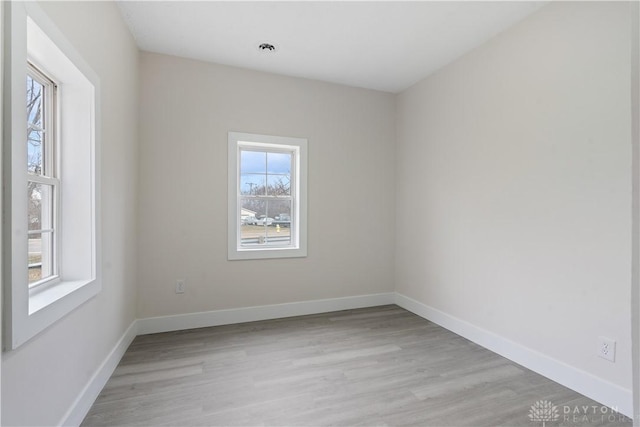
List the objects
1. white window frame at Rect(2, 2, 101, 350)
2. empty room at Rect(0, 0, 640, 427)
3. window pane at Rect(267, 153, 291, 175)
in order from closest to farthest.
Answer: white window frame at Rect(2, 2, 101, 350) < empty room at Rect(0, 0, 640, 427) < window pane at Rect(267, 153, 291, 175)

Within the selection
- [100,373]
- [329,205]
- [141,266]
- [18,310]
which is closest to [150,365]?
[100,373]

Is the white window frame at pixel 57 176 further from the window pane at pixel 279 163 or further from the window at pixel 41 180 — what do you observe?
the window pane at pixel 279 163

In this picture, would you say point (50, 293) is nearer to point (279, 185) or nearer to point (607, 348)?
point (279, 185)

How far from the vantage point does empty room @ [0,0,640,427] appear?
1.67 meters

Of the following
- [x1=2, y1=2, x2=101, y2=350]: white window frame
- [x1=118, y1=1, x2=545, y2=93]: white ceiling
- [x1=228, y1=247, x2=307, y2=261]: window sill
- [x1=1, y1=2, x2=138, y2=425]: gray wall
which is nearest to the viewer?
[x1=2, y1=2, x2=101, y2=350]: white window frame

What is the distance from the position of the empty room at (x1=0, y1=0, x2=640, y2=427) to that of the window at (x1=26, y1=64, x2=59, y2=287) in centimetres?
1

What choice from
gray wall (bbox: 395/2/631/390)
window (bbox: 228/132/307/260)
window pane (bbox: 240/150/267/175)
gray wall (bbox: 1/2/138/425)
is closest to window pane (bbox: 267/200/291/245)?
window (bbox: 228/132/307/260)

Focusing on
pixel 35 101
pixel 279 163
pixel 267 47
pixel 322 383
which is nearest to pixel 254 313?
pixel 322 383

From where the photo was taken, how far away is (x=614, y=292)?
1890 mm

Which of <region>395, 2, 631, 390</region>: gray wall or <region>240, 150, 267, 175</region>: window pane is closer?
<region>395, 2, 631, 390</region>: gray wall

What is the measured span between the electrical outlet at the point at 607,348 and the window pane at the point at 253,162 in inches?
124

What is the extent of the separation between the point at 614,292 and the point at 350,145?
2.70 metres

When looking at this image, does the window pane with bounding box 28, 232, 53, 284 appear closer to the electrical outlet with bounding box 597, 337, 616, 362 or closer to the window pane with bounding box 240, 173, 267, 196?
the window pane with bounding box 240, 173, 267, 196

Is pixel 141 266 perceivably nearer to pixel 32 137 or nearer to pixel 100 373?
pixel 100 373
